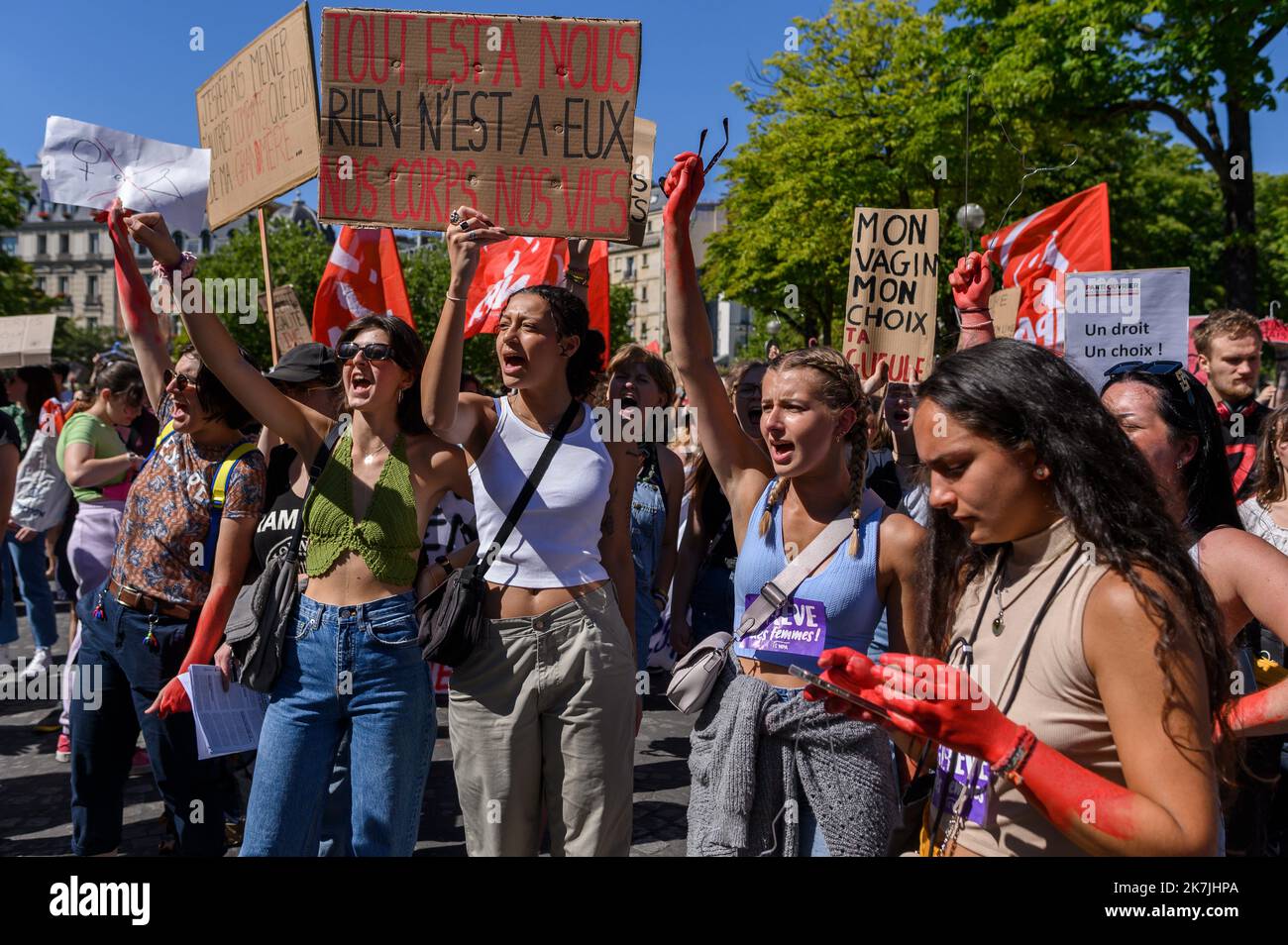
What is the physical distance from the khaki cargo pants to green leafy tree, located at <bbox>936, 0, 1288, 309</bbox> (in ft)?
42.1

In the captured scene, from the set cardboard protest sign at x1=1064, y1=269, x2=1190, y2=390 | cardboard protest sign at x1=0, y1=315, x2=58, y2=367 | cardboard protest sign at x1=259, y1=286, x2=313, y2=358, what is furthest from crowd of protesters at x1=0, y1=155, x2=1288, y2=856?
cardboard protest sign at x1=0, y1=315, x2=58, y2=367

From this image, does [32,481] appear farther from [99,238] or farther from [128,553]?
[99,238]

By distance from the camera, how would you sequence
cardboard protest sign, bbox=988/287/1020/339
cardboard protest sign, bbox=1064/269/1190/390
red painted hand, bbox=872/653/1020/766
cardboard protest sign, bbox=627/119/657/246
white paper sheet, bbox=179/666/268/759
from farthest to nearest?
cardboard protest sign, bbox=988/287/1020/339 < cardboard protest sign, bbox=1064/269/1190/390 < cardboard protest sign, bbox=627/119/657/246 < white paper sheet, bbox=179/666/268/759 < red painted hand, bbox=872/653/1020/766

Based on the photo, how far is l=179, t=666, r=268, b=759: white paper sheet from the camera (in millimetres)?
3412

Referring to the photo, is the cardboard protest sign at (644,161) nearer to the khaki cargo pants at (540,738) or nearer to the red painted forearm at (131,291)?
the red painted forearm at (131,291)

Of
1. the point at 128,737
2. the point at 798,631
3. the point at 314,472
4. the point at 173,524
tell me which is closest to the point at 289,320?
the point at 173,524

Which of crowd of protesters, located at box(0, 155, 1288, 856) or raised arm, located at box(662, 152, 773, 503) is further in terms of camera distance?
raised arm, located at box(662, 152, 773, 503)

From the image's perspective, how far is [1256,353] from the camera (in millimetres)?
5535

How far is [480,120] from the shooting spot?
13.0 ft

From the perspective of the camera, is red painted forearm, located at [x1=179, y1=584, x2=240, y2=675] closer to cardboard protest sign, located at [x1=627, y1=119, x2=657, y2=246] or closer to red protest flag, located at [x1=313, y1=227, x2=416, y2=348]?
cardboard protest sign, located at [x1=627, y1=119, x2=657, y2=246]

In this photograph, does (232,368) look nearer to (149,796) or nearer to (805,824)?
(805,824)

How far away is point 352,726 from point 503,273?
4.56 meters

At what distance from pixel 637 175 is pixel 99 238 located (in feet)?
374

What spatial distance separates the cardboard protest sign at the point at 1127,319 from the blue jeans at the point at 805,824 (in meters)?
4.30
